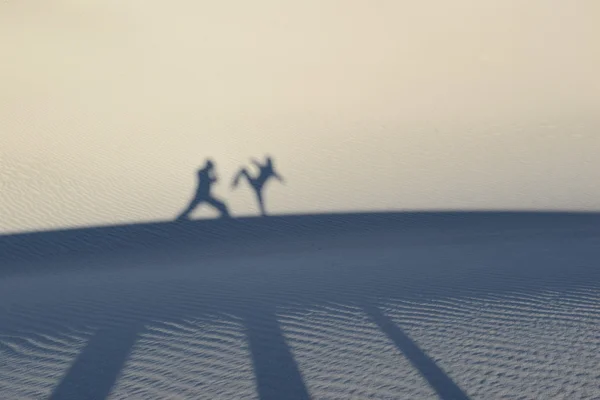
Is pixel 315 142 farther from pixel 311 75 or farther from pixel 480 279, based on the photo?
pixel 480 279

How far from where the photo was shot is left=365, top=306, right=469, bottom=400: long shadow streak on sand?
14.7 feet

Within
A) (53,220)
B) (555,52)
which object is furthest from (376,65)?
(53,220)

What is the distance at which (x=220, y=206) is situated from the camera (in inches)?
513

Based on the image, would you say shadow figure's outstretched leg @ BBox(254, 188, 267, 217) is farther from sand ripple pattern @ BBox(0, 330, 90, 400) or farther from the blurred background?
sand ripple pattern @ BBox(0, 330, 90, 400)

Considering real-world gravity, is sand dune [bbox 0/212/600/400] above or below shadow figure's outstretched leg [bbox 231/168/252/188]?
below

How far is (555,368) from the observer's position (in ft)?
15.6

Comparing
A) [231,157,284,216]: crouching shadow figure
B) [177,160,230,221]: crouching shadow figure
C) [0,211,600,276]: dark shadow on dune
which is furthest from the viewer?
[231,157,284,216]: crouching shadow figure

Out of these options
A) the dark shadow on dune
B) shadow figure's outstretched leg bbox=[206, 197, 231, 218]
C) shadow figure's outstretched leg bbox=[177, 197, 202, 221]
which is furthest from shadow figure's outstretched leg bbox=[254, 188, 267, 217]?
shadow figure's outstretched leg bbox=[177, 197, 202, 221]

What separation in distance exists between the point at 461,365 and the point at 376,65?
68.5ft

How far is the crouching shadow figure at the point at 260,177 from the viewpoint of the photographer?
553 inches

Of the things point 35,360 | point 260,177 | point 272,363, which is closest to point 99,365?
point 35,360

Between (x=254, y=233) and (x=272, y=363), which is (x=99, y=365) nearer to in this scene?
(x=272, y=363)

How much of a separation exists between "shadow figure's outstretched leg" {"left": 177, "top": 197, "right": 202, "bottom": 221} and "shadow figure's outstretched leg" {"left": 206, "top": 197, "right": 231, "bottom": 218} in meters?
0.25

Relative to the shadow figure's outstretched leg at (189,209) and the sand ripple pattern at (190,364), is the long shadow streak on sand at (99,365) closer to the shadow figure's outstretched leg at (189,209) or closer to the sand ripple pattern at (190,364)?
the sand ripple pattern at (190,364)
